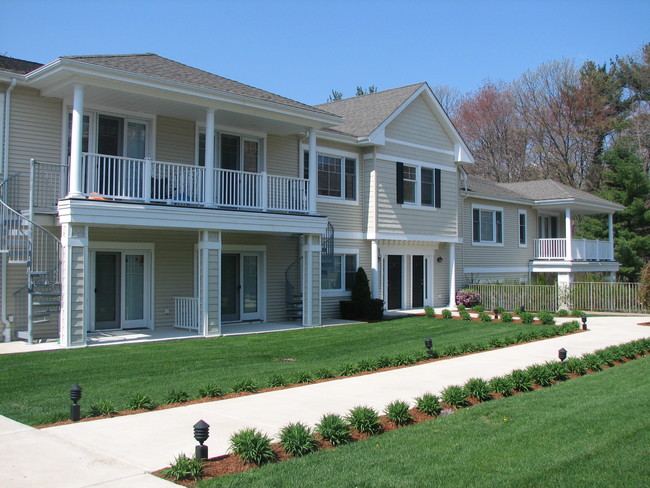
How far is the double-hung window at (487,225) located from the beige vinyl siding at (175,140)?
14599 mm

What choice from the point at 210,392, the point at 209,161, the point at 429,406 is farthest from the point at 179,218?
the point at 429,406

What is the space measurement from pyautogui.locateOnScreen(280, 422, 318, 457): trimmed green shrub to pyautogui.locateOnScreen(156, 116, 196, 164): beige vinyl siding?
11511 mm

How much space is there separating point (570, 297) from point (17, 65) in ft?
65.8

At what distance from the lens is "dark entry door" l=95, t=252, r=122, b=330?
50.9 feet

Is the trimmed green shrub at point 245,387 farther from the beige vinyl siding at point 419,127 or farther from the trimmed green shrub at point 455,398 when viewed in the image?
the beige vinyl siding at point 419,127

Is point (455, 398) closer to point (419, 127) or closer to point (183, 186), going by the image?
point (183, 186)

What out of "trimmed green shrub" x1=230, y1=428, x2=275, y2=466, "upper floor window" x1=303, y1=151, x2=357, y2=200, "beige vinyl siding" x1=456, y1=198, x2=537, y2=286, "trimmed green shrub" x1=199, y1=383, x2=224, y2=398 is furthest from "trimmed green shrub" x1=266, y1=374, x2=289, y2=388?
"beige vinyl siding" x1=456, y1=198, x2=537, y2=286

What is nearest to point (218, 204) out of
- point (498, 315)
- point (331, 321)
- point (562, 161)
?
point (331, 321)

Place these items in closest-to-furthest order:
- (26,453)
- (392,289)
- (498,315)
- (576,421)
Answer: (26,453) → (576,421) → (498,315) → (392,289)

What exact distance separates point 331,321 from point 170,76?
28.9 ft

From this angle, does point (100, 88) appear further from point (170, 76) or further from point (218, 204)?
point (218, 204)

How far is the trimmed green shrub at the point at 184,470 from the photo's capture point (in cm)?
536

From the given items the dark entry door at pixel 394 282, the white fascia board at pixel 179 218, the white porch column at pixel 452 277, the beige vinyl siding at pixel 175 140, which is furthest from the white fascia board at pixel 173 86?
the white porch column at pixel 452 277

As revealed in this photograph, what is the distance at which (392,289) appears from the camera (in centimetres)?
2308
